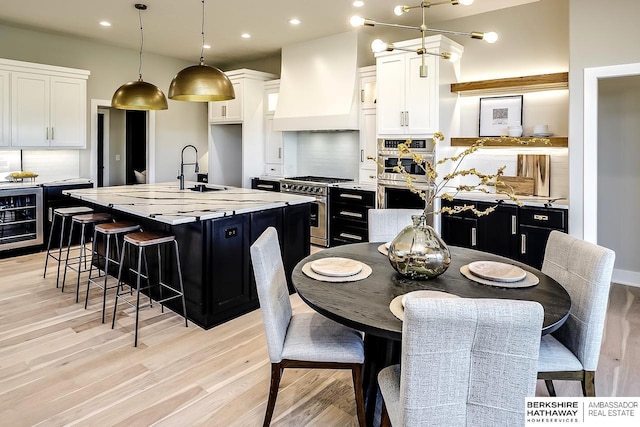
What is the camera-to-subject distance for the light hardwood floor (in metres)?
2.23

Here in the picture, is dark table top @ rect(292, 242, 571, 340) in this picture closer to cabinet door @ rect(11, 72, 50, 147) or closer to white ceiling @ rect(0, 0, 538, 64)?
white ceiling @ rect(0, 0, 538, 64)

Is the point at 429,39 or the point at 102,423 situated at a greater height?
the point at 429,39

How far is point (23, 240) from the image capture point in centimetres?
535

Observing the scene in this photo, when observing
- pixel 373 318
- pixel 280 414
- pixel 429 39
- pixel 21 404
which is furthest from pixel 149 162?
pixel 373 318

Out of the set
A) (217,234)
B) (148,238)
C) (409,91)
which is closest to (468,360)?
(217,234)

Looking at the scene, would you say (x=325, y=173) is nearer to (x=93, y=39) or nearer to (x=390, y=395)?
(x=93, y=39)

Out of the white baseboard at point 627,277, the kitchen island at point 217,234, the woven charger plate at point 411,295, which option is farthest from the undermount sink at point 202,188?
the white baseboard at point 627,277

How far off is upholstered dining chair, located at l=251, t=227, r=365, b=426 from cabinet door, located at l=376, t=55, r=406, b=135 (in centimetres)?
340

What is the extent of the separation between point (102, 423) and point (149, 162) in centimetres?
568

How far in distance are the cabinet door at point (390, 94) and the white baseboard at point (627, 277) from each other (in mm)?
2687

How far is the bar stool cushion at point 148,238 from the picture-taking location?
10.3 feet

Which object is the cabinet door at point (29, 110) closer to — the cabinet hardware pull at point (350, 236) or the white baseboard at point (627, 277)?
the cabinet hardware pull at point (350, 236)

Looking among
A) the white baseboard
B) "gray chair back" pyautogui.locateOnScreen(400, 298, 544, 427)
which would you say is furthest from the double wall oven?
"gray chair back" pyautogui.locateOnScreen(400, 298, 544, 427)

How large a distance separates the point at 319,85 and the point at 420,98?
1.69 metres
